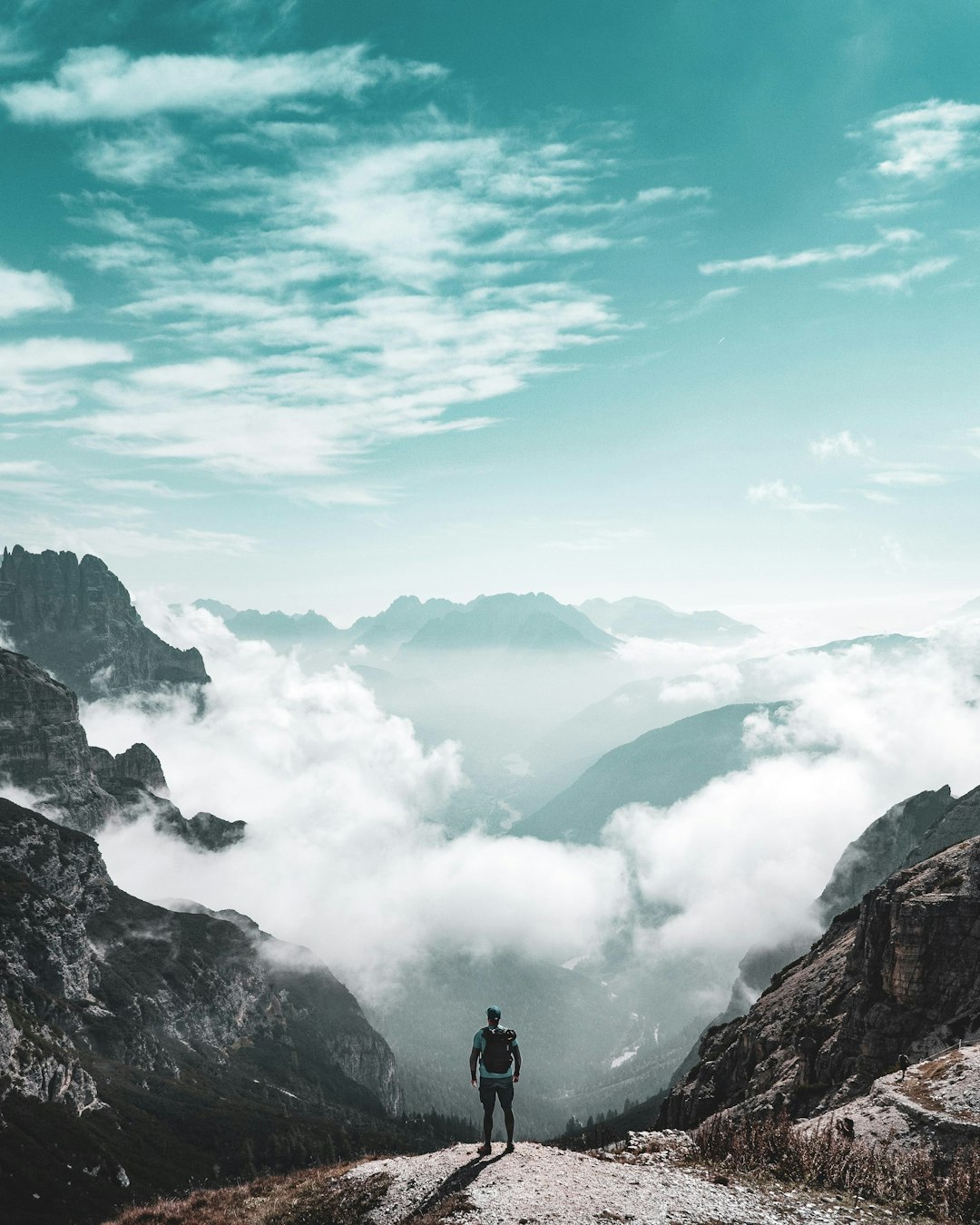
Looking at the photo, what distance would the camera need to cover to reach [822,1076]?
58438 mm

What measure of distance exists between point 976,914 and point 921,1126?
33563mm

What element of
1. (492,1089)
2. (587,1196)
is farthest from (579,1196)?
(492,1089)

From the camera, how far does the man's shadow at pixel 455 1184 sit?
21547 mm

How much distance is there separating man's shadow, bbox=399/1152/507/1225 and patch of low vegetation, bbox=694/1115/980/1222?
8.93 metres

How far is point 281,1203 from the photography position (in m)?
25.7

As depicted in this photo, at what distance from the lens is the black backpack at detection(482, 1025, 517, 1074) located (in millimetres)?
25391

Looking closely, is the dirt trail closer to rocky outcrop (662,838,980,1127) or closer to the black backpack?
the black backpack

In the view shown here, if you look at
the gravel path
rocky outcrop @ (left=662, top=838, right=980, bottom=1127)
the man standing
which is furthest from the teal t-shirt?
rocky outcrop @ (left=662, top=838, right=980, bottom=1127)

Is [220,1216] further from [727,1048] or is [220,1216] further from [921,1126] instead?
[727,1048]

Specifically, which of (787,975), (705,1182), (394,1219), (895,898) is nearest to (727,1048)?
(787,975)

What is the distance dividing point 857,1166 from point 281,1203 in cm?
2099

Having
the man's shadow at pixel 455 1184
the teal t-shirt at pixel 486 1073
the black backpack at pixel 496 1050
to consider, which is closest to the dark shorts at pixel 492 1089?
the teal t-shirt at pixel 486 1073

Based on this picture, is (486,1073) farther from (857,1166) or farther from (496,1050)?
(857,1166)

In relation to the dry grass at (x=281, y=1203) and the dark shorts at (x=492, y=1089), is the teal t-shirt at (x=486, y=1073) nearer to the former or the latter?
the dark shorts at (x=492, y=1089)
